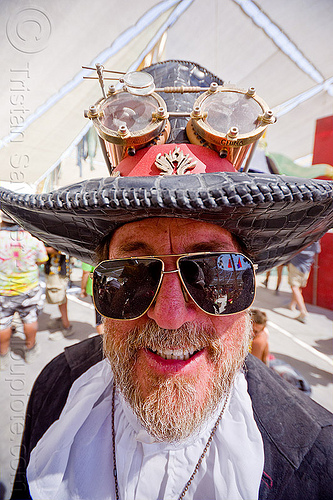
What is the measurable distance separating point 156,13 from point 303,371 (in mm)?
4968

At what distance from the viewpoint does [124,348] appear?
889 millimetres

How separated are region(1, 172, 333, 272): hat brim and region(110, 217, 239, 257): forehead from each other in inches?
1.2

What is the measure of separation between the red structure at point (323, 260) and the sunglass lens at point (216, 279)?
614 centimetres

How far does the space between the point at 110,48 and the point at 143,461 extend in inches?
158

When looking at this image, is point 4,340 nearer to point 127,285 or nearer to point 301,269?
point 127,285

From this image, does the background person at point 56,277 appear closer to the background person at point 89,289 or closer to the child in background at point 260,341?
the background person at point 89,289

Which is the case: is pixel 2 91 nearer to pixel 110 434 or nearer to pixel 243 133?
pixel 243 133

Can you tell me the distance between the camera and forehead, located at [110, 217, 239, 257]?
0.82 meters

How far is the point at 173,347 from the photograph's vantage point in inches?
31.9

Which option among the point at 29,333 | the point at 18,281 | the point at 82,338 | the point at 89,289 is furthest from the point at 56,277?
the point at 82,338

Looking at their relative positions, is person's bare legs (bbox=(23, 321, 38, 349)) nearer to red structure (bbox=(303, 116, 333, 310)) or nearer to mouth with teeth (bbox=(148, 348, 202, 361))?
mouth with teeth (bbox=(148, 348, 202, 361))

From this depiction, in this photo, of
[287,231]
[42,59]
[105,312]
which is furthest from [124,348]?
[42,59]

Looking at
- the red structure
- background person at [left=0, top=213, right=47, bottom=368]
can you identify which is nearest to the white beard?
background person at [left=0, top=213, right=47, bottom=368]

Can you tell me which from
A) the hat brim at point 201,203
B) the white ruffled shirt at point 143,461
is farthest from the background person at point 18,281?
the white ruffled shirt at point 143,461
